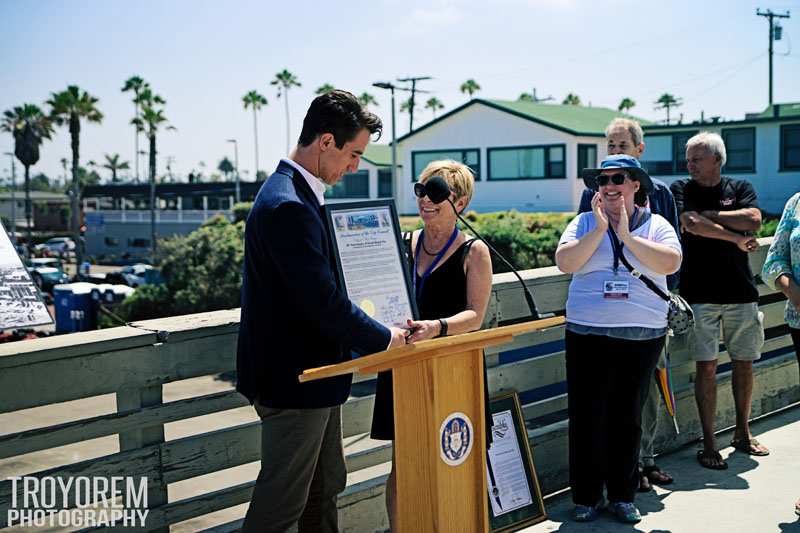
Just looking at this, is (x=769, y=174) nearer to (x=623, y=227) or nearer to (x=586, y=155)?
(x=586, y=155)

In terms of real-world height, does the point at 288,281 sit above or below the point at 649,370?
above

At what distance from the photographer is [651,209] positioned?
464 centimetres

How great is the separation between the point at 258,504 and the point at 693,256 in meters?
3.48

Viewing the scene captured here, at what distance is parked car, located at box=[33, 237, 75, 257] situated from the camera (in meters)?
77.9

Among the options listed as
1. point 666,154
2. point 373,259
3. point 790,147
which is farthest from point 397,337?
point 666,154

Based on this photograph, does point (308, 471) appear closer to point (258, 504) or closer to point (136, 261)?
point (258, 504)

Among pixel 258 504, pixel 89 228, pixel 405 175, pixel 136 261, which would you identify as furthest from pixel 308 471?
pixel 89 228

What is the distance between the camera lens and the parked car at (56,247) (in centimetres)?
7794

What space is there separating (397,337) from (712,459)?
10.6 ft

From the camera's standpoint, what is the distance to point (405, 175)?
46.6 m

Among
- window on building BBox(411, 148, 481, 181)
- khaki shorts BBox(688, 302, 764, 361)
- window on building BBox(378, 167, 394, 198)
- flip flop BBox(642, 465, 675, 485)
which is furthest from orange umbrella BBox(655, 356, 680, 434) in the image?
window on building BBox(378, 167, 394, 198)

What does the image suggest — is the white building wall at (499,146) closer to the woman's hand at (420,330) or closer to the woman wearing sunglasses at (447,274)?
the woman wearing sunglasses at (447,274)

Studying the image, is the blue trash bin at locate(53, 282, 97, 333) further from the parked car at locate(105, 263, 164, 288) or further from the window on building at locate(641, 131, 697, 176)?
the window on building at locate(641, 131, 697, 176)

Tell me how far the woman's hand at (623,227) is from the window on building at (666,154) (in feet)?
106
